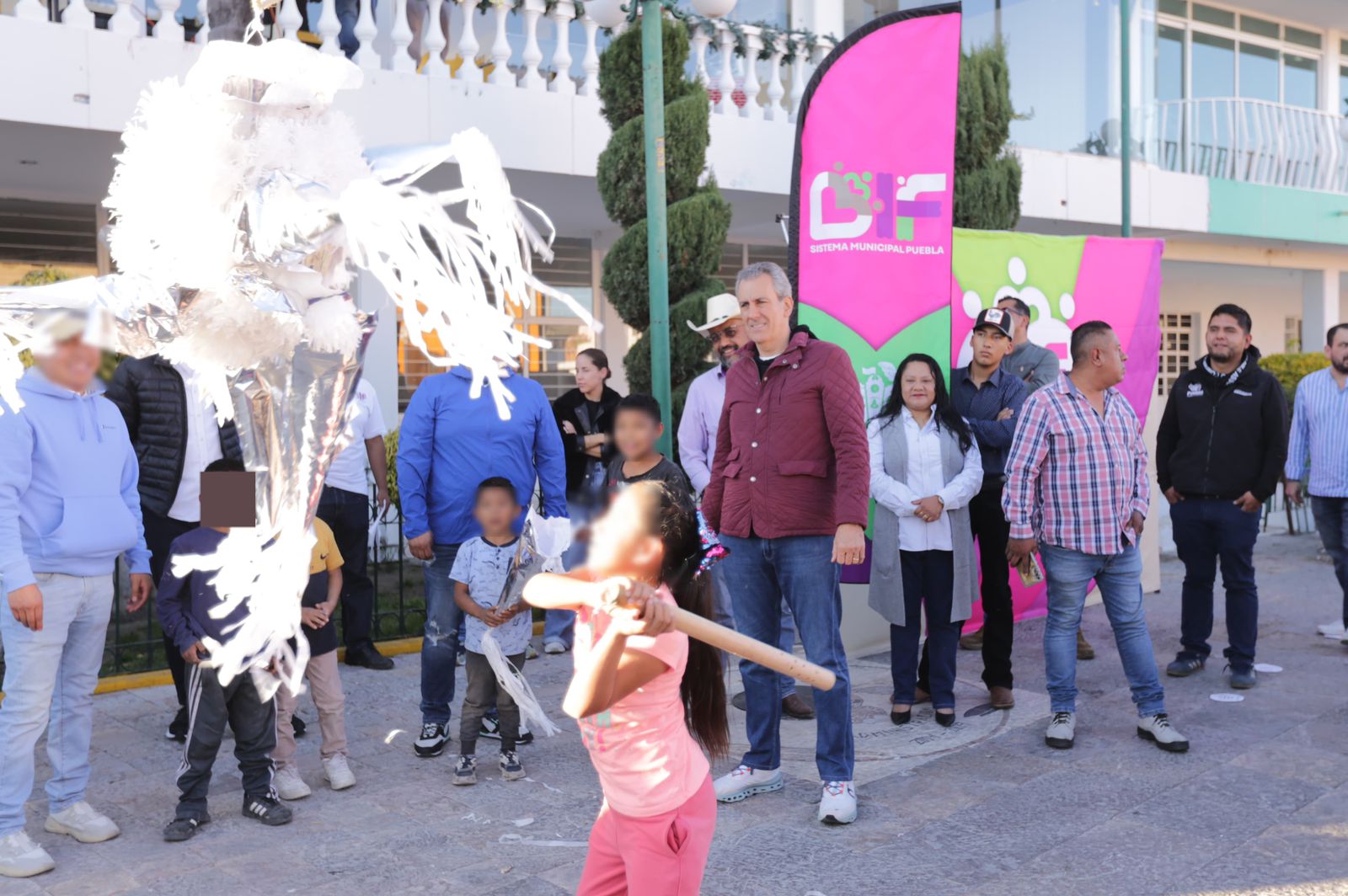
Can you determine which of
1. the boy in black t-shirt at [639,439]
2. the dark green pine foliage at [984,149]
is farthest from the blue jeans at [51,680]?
the dark green pine foliage at [984,149]

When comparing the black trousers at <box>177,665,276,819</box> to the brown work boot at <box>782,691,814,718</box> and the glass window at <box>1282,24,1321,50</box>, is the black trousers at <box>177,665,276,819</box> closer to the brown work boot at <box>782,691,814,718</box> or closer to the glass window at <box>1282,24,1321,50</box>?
the brown work boot at <box>782,691,814,718</box>

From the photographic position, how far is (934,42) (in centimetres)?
611

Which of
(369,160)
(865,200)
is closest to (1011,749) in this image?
(865,200)

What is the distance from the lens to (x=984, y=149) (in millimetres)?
9367

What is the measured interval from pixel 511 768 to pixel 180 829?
1177 millimetres

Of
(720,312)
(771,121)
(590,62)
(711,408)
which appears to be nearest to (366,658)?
(711,408)

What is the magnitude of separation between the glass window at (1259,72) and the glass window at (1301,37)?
1.49ft

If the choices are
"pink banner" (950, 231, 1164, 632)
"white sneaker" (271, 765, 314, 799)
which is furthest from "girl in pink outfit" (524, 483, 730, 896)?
"pink banner" (950, 231, 1164, 632)

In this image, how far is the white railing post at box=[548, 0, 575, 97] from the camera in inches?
364

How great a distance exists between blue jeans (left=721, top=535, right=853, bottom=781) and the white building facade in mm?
1249

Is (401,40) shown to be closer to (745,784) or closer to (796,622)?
(796,622)

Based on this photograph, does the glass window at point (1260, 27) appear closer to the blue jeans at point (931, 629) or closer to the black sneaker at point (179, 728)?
the blue jeans at point (931, 629)

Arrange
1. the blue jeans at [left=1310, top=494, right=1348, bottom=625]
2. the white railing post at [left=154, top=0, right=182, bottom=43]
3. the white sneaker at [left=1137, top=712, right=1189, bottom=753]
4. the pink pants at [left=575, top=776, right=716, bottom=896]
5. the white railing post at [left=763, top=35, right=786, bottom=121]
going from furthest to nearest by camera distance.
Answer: the white railing post at [left=763, top=35, right=786, bottom=121] < the white railing post at [left=154, top=0, right=182, bottom=43] < the blue jeans at [left=1310, top=494, right=1348, bottom=625] < the white sneaker at [left=1137, top=712, right=1189, bottom=753] < the pink pants at [left=575, top=776, right=716, bottom=896]

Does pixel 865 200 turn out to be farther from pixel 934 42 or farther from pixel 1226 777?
pixel 1226 777
